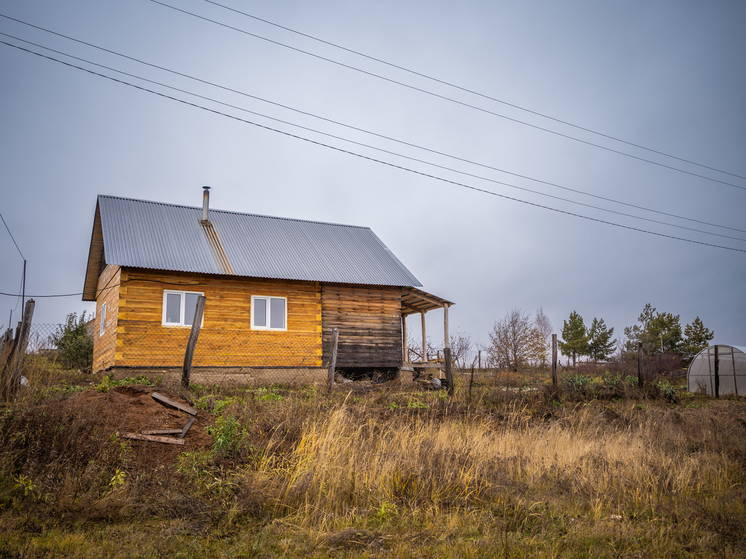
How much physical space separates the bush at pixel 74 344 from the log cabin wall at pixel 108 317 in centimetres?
279

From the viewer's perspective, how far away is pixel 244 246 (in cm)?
1956

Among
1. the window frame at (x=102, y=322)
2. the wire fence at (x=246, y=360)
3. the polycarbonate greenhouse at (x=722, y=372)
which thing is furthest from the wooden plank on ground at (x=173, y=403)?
the polycarbonate greenhouse at (x=722, y=372)

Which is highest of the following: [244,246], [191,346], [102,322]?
[244,246]

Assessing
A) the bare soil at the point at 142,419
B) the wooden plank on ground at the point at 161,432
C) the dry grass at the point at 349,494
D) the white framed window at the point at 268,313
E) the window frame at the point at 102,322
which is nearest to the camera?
the dry grass at the point at 349,494

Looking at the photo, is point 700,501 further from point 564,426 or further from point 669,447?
point 564,426

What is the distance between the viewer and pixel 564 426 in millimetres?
10859

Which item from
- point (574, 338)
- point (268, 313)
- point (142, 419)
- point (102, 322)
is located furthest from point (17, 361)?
point (574, 338)

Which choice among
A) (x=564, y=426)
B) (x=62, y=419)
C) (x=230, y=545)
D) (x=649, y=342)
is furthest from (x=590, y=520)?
(x=649, y=342)

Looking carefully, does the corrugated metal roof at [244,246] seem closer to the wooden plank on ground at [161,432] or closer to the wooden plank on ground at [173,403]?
the wooden plank on ground at [173,403]

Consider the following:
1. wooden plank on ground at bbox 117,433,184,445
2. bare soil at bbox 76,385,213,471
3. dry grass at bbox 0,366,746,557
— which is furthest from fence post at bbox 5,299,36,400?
wooden plank on ground at bbox 117,433,184,445

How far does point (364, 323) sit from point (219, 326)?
5.49 meters

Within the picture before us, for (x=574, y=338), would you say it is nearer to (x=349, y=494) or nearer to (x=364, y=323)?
(x=364, y=323)

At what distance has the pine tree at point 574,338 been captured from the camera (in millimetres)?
48594

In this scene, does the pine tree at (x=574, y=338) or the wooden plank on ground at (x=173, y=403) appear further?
the pine tree at (x=574, y=338)
